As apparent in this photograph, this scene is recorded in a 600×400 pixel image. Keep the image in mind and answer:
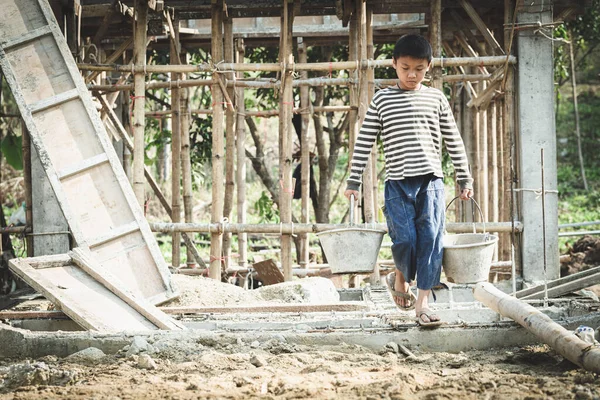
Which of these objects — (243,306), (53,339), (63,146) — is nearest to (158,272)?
(243,306)

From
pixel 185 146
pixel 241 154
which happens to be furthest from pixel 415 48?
pixel 241 154

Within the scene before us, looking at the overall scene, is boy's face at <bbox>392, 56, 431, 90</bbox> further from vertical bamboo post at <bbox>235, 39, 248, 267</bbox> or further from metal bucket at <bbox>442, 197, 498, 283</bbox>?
vertical bamboo post at <bbox>235, 39, 248, 267</bbox>

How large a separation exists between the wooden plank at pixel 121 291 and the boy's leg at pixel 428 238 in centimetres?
173

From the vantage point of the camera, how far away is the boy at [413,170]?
5180 mm

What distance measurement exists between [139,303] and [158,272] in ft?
4.00

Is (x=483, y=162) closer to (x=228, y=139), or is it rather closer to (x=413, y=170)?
(x=228, y=139)

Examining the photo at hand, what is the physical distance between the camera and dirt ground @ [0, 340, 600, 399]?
370cm

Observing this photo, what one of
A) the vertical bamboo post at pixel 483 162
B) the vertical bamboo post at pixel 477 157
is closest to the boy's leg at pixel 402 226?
the vertical bamboo post at pixel 477 157

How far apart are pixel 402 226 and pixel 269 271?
389 cm

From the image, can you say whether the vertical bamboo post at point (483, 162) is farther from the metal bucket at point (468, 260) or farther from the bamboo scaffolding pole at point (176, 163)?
the metal bucket at point (468, 260)

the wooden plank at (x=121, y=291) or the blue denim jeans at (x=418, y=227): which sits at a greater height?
the blue denim jeans at (x=418, y=227)

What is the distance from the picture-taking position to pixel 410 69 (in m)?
5.20

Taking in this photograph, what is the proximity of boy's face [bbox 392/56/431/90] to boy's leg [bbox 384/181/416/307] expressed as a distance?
0.68m

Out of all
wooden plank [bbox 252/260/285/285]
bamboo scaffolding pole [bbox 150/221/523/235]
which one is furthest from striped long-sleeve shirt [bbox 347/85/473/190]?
wooden plank [bbox 252/260/285/285]
